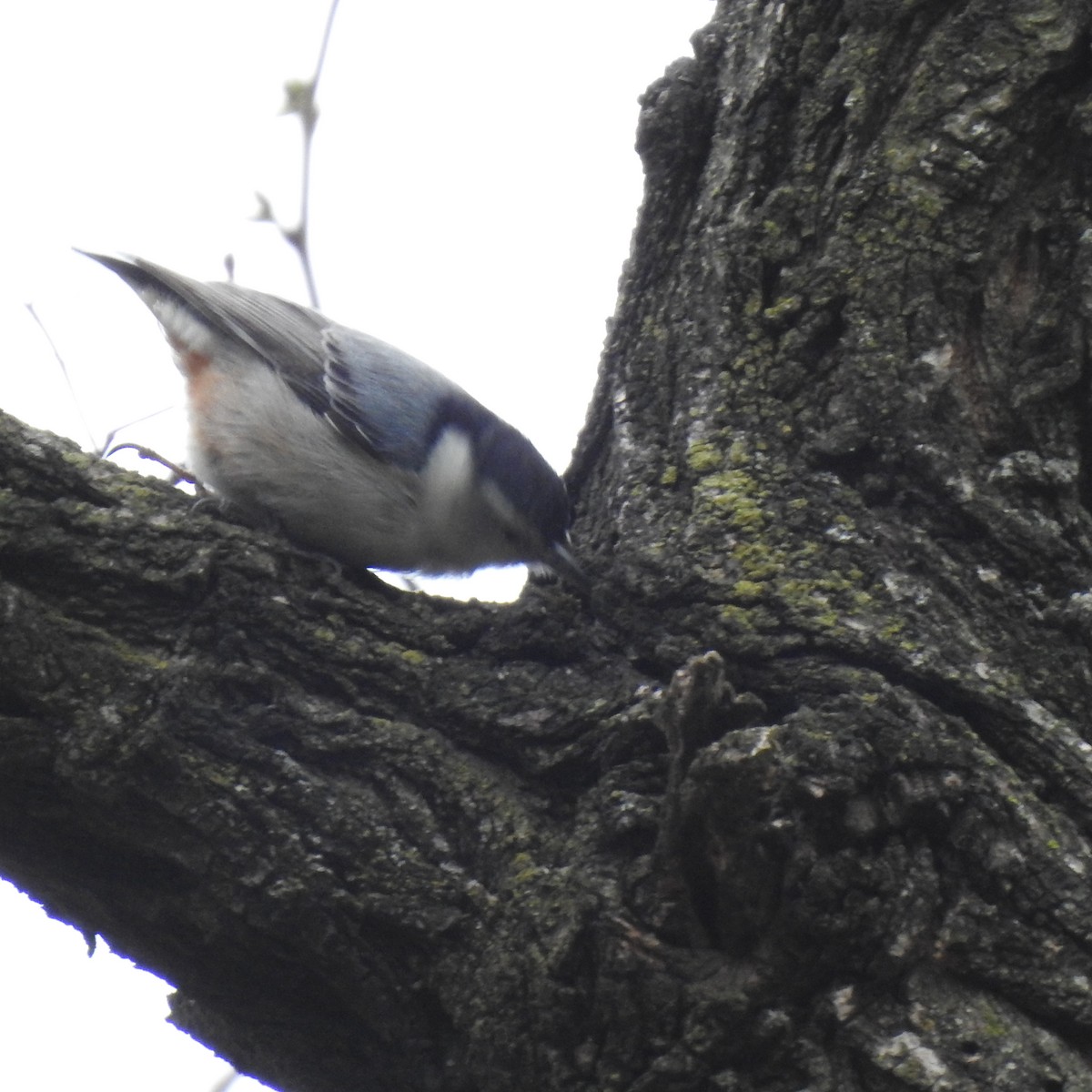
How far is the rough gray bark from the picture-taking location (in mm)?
1485

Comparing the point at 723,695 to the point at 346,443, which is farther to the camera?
the point at 346,443

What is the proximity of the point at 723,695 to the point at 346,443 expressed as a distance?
4.94 ft

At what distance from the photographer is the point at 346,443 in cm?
279

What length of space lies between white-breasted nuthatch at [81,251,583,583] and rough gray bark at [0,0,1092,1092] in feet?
1.82

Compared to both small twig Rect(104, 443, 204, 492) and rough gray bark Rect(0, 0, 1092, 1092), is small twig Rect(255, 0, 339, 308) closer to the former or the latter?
small twig Rect(104, 443, 204, 492)

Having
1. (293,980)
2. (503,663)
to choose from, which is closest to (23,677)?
(293,980)

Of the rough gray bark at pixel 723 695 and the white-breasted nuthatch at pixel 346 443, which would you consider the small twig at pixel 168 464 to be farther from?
the rough gray bark at pixel 723 695

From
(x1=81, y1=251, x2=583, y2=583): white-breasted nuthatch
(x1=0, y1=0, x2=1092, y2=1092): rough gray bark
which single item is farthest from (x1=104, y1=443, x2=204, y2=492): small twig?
(x1=0, y1=0, x2=1092, y2=1092): rough gray bark

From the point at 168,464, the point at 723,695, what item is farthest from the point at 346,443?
the point at 723,695

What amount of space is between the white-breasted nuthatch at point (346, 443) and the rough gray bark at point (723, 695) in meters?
0.55

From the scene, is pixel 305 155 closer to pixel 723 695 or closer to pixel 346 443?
pixel 346 443

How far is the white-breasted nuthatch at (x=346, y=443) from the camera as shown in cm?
263

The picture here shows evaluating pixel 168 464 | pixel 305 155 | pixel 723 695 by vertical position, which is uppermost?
pixel 305 155

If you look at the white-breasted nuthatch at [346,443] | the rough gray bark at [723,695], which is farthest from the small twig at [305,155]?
the rough gray bark at [723,695]
